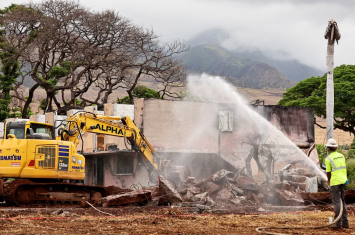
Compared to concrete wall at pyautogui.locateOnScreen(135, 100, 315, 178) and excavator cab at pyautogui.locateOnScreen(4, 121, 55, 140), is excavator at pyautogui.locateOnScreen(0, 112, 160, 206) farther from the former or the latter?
Answer: concrete wall at pyautogui.locateOnScreen(135, 100, 315, 178)

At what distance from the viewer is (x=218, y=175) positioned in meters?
25.4

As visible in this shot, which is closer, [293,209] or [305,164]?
[293,209]

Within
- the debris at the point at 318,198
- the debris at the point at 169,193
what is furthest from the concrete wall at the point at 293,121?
the debris at the point at 169,193

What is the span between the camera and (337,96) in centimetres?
5491

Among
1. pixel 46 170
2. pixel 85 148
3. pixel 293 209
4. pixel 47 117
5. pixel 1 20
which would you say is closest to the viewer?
pixel 293 209

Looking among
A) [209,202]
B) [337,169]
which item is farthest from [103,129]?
[337,169]

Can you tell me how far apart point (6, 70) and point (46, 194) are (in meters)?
34.4

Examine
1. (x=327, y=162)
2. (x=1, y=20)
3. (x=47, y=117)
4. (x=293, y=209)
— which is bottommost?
(x=293, y=209)

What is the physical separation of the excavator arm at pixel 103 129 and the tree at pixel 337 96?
29363 millimetres

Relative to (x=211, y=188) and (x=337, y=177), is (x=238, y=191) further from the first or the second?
(x=337, y=177)

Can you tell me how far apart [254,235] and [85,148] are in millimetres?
30015

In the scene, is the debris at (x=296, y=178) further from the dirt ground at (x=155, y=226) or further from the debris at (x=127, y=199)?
the dirt ground at (x=155, y=226)

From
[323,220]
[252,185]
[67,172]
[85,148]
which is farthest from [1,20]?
[323,220]

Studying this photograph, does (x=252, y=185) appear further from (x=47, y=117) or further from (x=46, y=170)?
(x=47, y=117)
